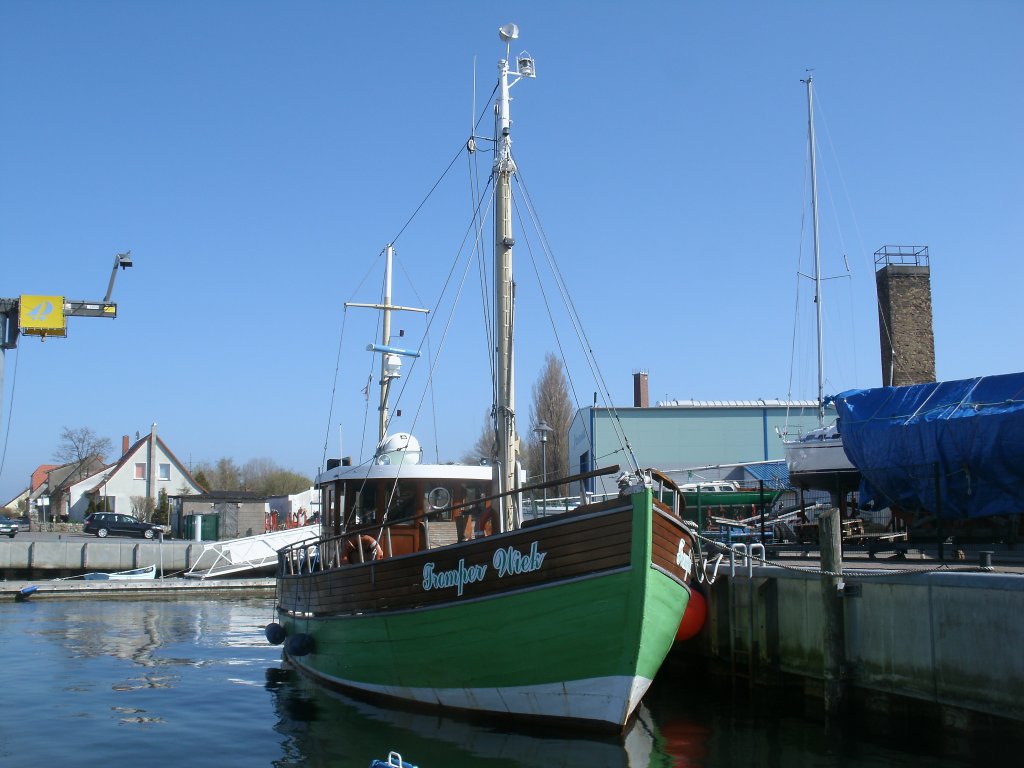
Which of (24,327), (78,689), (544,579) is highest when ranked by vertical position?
(24,327)

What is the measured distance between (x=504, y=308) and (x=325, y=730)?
16.9 ft

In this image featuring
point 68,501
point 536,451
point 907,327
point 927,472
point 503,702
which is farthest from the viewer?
point 68,501

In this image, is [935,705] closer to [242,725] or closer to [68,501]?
[242,725]

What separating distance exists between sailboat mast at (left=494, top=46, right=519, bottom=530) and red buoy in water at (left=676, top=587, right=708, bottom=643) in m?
3.16

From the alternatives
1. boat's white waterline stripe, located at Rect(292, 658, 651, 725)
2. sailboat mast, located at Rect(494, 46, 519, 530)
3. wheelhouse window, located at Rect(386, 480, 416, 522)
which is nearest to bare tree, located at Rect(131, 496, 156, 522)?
wheelhouse window, located at Rect(386, 480, 416, 522)

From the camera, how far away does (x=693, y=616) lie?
1205cm

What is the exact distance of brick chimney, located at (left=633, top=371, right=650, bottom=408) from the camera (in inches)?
1561

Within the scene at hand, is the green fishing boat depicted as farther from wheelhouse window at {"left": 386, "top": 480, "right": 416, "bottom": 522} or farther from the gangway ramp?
the gangway ramp

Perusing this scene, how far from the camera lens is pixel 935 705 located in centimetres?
878

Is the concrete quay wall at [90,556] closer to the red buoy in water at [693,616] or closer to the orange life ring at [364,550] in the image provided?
the orange life ring at [364,550]

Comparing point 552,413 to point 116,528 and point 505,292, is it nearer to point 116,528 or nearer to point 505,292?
point 116,528

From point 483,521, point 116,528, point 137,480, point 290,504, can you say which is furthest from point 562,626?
point 137,480

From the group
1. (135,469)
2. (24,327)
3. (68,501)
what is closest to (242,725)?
(24,327)

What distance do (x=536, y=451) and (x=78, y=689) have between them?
34.9 metres
